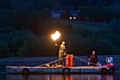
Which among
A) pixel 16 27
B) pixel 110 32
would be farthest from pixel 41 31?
pixel 110 32

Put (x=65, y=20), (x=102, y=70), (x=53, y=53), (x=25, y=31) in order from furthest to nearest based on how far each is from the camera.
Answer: (x=65, y=20) → (x=25, y=31) → (x=53, y=53) → (x=102, y=70)

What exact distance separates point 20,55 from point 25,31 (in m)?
12.1

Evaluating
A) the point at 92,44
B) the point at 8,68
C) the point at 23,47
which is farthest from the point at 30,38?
the point at 8,68

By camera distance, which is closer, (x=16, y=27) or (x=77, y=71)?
(x=77, y=71)

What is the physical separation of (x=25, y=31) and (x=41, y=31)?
3718mm

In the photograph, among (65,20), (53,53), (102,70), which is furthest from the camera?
(65,20)

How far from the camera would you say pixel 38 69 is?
3403 cm

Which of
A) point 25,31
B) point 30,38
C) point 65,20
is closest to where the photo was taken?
point 30,38

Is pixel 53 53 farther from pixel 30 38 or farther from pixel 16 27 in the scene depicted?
pixel 16 27

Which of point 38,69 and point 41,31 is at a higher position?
point 41,31

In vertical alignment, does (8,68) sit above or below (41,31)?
below

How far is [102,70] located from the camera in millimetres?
33250

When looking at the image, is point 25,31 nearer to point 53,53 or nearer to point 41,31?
point 41,31

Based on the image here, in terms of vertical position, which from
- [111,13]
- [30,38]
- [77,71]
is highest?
[111,13]
